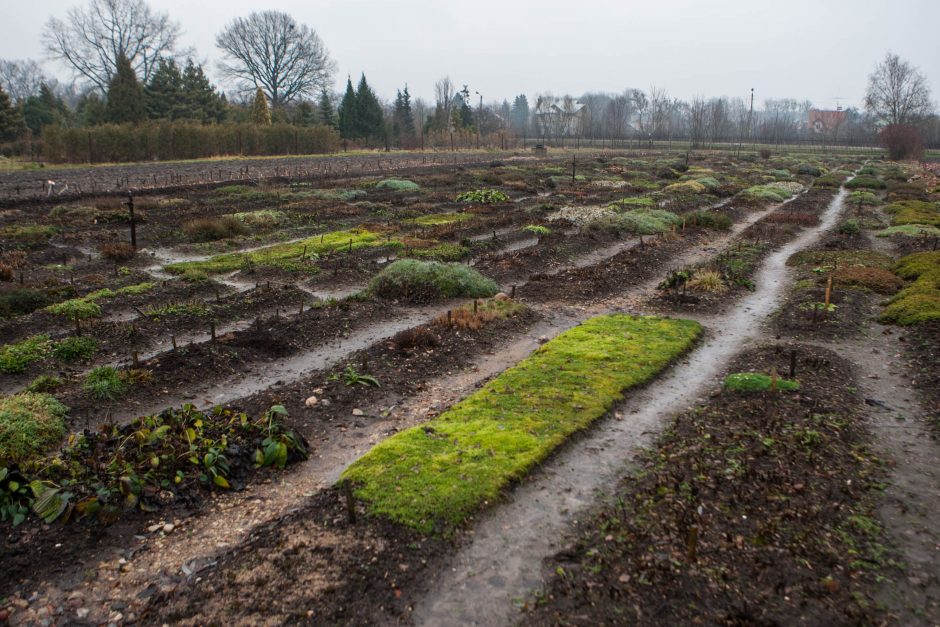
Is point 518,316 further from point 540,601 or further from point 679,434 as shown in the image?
point 540,601

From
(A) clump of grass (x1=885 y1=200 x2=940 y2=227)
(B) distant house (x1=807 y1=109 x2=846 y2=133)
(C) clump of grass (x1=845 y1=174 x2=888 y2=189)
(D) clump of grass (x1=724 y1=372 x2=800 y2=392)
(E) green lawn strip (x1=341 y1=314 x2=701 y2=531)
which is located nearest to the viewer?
(E) green lawn strip (x1=341 y1=314 x2=701 y2=531)

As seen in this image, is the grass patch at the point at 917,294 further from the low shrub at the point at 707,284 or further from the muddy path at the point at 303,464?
the muddy path at the point at 303,464

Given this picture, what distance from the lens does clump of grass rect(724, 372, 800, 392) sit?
Result: 988cm

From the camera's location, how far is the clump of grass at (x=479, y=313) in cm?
1331

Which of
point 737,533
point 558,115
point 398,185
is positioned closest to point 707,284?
point 737,533

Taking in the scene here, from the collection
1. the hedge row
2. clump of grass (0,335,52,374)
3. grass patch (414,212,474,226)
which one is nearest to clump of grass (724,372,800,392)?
clump of grass (0,335,52,374)

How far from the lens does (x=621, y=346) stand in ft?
39.9

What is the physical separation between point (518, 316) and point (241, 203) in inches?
869

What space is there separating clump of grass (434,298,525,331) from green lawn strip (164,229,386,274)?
7.59 meters

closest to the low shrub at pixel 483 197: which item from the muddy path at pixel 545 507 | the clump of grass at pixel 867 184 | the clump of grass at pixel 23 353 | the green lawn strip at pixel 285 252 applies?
the green lawn strip at pixel 285 252

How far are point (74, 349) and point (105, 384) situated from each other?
246 cm

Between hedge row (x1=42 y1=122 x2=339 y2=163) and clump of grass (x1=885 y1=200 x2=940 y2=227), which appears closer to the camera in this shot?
clump of grass (x1=885 y1=200 x2=940 y2=227)

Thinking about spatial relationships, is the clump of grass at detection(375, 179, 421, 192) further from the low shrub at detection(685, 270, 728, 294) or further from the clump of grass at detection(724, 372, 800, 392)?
the clump of grass at detection(724, 372, 800, 392)

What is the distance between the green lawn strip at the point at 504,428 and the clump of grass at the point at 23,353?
24.1 feet
